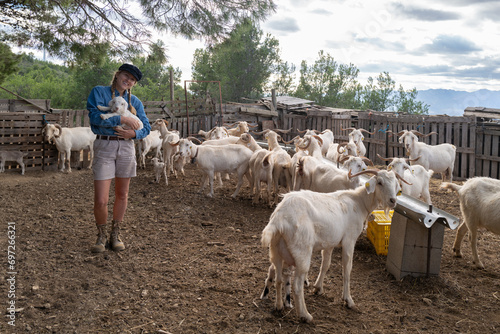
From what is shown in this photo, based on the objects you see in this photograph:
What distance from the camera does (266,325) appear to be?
12.0 feet

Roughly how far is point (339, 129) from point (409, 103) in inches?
809

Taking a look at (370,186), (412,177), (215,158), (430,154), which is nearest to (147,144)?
(215,158)

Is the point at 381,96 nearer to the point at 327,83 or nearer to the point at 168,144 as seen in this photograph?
the point at 327,83

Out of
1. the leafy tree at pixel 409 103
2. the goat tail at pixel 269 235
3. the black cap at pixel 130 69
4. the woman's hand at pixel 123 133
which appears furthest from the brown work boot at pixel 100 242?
the leafy tree at pixel 409 103

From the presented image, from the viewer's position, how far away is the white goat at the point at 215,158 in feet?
29.9

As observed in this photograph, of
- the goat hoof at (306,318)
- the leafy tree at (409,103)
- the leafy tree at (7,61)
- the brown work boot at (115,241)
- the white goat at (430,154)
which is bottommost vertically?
the goat hoof at (306,318)

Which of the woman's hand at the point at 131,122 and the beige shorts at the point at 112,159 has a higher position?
the woman's hand at the point at 131,122

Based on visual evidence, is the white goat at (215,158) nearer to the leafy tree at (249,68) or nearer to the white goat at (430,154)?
the white goat at (430,154)

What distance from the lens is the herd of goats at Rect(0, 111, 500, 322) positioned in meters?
3.77

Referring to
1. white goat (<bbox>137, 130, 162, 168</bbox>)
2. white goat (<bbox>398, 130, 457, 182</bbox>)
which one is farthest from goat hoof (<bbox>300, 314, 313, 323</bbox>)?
white goat (<bbox>137, 130, 162, 168</bbox>)

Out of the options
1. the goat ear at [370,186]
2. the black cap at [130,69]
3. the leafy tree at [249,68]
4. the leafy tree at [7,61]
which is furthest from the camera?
the leafy tree at [249,68]

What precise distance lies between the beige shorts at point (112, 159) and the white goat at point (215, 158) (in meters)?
4.20

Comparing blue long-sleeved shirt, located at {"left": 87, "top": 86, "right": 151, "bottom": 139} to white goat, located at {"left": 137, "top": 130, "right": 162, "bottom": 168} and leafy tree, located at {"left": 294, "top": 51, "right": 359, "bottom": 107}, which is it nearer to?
white goat, located at {"left": 137, "top": 130, "right": 162, "bottom": 168}

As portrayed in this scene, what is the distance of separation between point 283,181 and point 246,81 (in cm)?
2747
